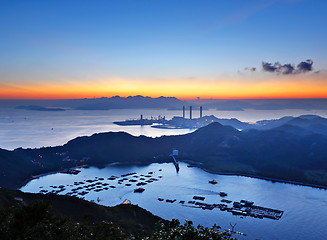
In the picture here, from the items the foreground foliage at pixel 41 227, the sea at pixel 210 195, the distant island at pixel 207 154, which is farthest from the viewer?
the distant island at pixel 207 154

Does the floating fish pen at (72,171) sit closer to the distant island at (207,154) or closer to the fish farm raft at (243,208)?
the distant island at (207,154)

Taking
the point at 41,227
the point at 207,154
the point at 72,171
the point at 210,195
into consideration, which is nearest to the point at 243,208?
the point at 210,195

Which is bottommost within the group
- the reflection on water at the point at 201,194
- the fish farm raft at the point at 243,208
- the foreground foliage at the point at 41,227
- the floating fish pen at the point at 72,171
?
the floating fish pen at the point at 72,171

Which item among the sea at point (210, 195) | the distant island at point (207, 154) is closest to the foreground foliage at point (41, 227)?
the sea at point (210, 195)

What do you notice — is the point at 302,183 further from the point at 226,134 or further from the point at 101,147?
the point at 101,147

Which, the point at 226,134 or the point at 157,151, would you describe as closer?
the point at 157,151

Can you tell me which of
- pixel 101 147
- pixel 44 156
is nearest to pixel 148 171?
pixel 101 147
